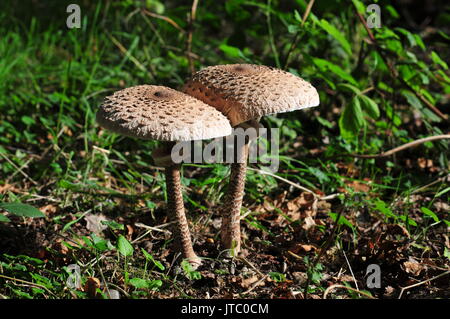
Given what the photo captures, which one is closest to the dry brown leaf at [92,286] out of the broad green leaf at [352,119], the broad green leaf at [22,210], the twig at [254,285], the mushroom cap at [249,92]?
the broad green leaf at [22,210]

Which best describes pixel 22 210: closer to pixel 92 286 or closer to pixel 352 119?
pixel 92 286

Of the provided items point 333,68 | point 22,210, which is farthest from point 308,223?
point 22,210

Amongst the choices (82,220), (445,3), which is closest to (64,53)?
(82,220)

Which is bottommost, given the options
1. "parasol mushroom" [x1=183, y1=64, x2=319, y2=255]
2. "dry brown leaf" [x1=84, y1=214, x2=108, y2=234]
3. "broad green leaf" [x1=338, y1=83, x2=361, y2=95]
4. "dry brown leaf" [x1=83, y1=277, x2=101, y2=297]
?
"dry brown leaf" [x1=84, y1=214, x2=108, y2=234]

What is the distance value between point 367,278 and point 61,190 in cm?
228

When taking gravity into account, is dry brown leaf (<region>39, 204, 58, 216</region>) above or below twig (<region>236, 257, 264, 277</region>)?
below

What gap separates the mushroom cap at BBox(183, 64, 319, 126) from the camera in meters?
2.32

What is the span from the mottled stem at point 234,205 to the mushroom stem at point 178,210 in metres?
0.23

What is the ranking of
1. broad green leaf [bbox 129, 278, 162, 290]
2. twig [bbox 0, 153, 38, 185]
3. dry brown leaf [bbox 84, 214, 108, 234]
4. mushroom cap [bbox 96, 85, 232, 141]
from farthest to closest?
twig [bbox 0, 153, 38, 185] < dry brown leaf [bbox 84, 214, 108, 234] < broad green leaf [bbox 129, 278, 162, 290] < mushroom cap [bbox 96, 85, 232, 141]

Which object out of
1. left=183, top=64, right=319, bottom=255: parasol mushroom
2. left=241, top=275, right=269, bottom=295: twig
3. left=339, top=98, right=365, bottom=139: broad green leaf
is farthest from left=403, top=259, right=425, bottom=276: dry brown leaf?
left=183, top=64, right=319, bottom=255: parasol mushroom

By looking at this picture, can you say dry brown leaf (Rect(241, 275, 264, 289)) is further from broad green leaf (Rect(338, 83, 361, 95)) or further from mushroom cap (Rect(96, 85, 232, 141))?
broad green leaf (Rect(338, 83, 361, 95))

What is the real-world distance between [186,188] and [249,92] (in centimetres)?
143

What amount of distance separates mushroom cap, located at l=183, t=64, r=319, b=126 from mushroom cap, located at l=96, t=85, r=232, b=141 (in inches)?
3.6
